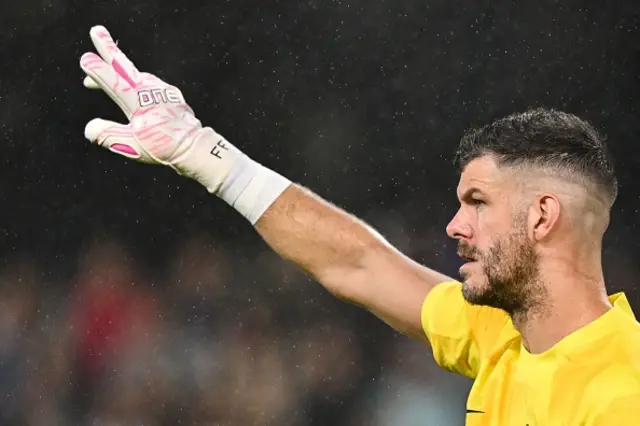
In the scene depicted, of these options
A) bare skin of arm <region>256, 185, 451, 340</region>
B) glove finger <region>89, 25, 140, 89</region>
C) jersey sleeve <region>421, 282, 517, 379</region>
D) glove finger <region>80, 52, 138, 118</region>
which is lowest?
jersey sleeve <region>421, 282, 517, 379</region>

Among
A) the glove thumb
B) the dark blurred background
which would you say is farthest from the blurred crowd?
the glove thumb

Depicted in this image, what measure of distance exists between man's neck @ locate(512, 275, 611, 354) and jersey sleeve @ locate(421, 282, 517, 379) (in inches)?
4.7

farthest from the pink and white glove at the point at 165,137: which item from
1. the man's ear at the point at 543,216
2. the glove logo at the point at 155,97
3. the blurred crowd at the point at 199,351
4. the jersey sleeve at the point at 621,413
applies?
the blurred crowd at the point at 199,351

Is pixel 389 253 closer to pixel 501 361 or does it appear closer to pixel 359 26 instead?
pixel 501 361

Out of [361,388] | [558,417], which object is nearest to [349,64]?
[361,388]

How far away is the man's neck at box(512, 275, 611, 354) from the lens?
1019mm

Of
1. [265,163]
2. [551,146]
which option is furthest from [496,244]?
[265,163]

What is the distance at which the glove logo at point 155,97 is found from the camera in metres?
1.25

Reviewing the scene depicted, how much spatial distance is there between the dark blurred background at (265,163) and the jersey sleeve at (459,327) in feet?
5.22

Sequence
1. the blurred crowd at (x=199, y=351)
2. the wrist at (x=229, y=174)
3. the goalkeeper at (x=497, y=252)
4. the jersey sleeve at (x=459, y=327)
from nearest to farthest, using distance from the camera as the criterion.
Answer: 1. the goalkeeper at (x=497, y=252)
2. the jersey sleeve at (x=459, y=327)
3. the wrist at (x=229, y=174)
4. the blurred crowd at (x=199, y=351)

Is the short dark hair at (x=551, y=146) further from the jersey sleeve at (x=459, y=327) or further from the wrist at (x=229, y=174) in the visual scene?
the wrist at (x=229, y=174)

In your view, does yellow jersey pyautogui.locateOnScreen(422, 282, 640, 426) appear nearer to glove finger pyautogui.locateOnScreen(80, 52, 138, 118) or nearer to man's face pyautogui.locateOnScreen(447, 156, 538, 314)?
man's face pyautogui.locateOnScreen(447, 156, 538, 314)

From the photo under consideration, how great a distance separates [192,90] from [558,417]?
225cm

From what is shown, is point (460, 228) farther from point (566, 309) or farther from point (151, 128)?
point (151, 128)
